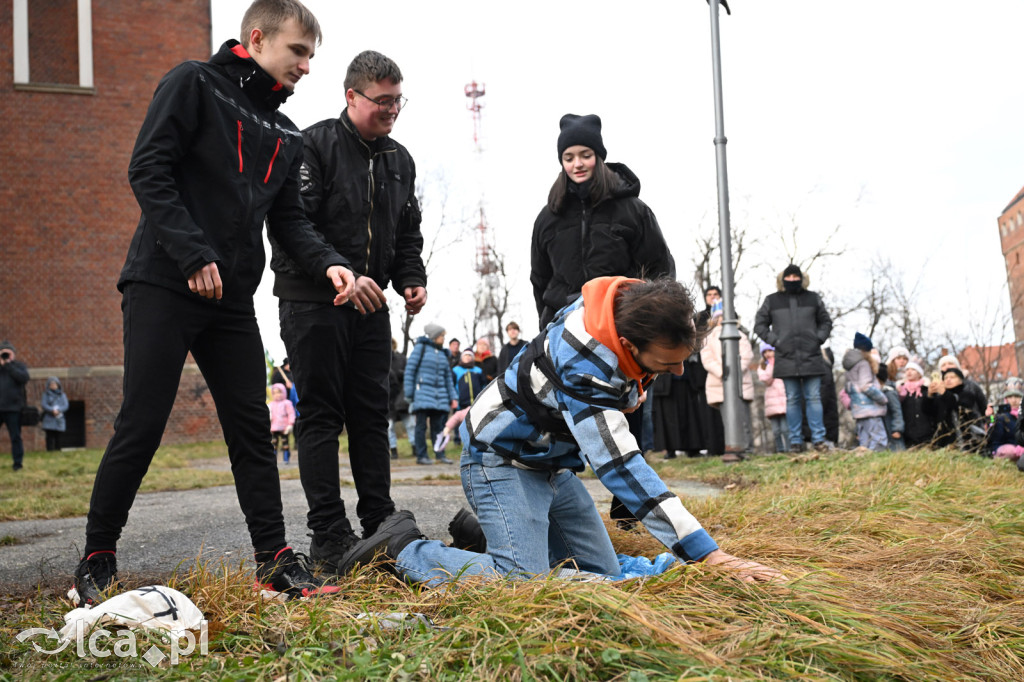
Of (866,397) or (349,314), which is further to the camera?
(866,397)

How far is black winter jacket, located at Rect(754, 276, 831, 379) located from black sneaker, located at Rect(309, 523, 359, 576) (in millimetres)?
7218

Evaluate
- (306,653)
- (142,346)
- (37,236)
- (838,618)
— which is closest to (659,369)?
(838,618)

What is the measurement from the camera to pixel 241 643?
97.1 inches

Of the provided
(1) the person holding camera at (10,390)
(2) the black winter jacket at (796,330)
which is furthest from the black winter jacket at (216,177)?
(1) the person holding camera at (10,390)

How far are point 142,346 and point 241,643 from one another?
1120 millimetres

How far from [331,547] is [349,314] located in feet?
3.20

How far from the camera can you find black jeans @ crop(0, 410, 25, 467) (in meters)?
12.7

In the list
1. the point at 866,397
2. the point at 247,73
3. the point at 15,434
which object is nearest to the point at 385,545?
the point at 247,73

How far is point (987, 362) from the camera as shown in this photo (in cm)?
2280

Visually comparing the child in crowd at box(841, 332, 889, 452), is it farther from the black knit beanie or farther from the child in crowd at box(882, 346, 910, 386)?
the black knit beanie

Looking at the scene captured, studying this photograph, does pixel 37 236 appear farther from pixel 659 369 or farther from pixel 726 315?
pixel 659 369

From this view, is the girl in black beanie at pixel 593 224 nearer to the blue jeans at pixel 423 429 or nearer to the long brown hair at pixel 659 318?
the long brown hair at pixel 659 318

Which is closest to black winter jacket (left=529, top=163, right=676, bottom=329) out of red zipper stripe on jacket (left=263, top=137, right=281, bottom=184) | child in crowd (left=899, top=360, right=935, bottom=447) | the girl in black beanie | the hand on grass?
the girl in black beanie

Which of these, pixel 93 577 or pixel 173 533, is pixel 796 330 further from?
pixel 93 577
